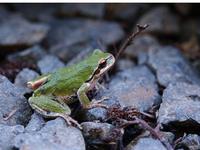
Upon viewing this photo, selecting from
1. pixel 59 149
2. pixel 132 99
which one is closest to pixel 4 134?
pixel 59 149

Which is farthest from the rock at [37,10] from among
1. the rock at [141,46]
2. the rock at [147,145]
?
the rock at [147,145]

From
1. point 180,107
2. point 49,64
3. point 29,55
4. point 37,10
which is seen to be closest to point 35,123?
point 180,107

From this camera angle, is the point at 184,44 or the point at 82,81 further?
the point at 184,44

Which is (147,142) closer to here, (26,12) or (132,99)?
(132,99)

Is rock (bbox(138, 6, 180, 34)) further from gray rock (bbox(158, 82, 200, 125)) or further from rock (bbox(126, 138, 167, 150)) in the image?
rock (bbox(126, 138, 167, 150))

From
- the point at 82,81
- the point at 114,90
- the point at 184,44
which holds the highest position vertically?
the point at 82,81

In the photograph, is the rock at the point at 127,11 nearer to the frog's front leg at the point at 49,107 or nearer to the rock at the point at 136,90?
the rock at the point at 136,90

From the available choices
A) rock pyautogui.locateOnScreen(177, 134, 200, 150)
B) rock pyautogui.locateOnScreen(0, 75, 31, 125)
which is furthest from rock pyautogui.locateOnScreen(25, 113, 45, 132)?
rock pyautogui.locateOnScreen(177, 134, 200, 150)
